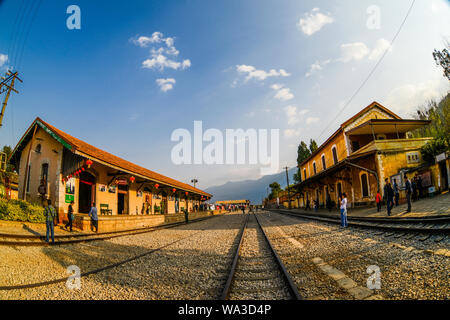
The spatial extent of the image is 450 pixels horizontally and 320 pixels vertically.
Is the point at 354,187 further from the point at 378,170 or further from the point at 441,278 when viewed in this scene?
the point at 441,278

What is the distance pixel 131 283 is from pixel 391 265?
5.03 m

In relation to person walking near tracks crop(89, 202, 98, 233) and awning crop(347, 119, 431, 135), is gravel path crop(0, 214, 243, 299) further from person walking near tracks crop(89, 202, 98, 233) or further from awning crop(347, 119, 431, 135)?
awning crop(347, 119, 431, 135)

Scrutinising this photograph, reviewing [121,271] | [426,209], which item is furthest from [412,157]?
[121,271]

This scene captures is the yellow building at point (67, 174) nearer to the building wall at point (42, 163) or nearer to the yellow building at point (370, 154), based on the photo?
the building wall at point (42, 163)

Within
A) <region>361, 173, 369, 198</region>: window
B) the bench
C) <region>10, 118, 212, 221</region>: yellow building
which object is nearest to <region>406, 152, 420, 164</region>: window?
<region>361, 173, 369, 198</region>: window

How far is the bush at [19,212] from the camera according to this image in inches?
375

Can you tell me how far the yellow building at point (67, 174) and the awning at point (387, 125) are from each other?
1883cm

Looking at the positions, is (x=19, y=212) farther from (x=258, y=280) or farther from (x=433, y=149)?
(x=433, y=149)

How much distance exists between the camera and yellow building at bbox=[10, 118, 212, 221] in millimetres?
12148

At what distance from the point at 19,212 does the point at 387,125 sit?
26.9 meters

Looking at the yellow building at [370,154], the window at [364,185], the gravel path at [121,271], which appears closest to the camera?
the gravel path at [121,271]

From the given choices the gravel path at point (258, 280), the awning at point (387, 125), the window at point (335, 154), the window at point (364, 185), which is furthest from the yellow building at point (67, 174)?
the window at point (335, 154)

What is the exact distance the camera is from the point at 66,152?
1273cm

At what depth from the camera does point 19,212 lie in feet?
32.8
